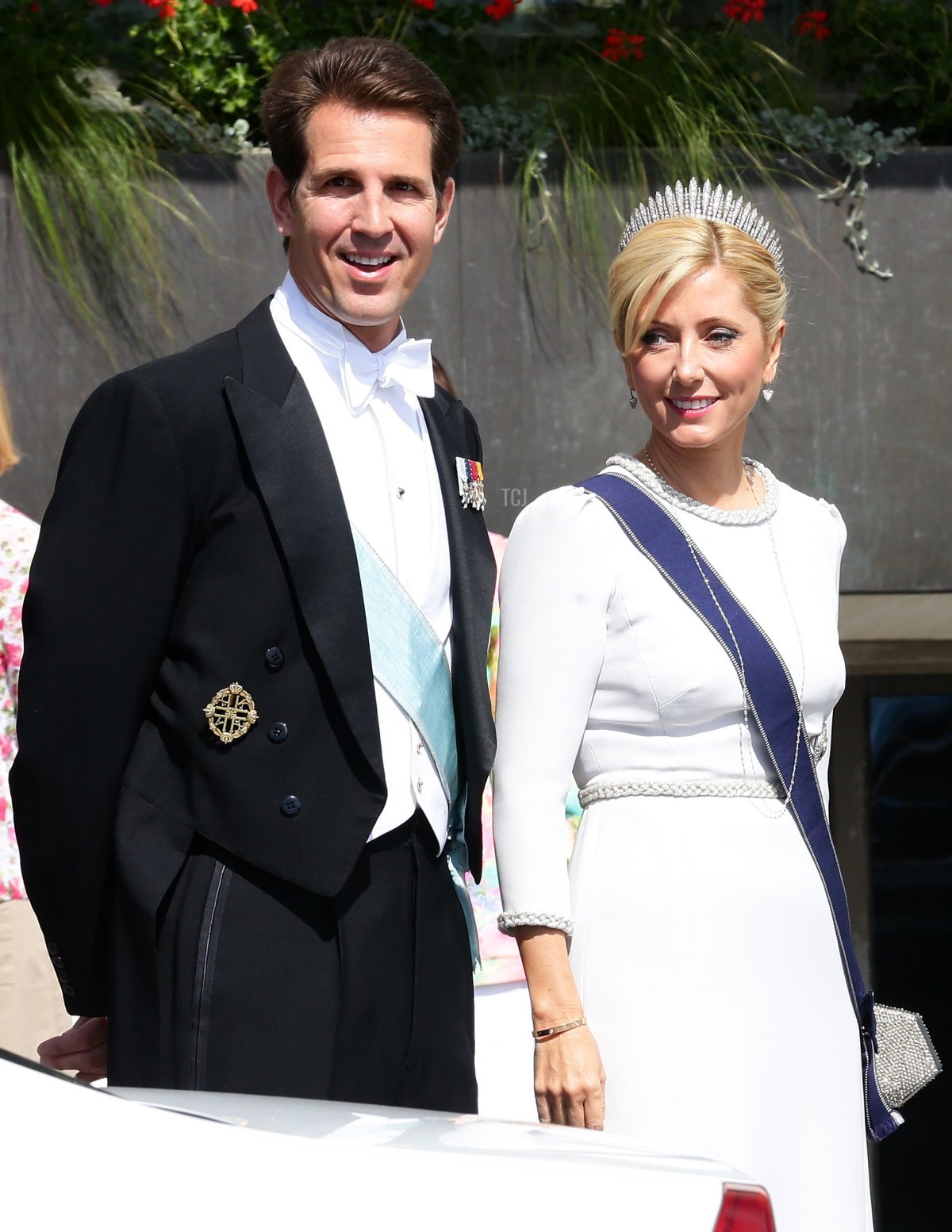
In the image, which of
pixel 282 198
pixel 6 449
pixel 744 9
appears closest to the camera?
pixel 282 198

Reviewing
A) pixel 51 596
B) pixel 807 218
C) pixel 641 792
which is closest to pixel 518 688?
pixel 641 792

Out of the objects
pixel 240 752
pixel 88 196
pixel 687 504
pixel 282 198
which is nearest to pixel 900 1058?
pixel 687 504

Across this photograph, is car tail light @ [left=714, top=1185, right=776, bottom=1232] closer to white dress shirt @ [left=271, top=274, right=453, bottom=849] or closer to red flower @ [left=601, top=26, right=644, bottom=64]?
white dress shirt @ [left=271, top=274, right=453, bottom=849]

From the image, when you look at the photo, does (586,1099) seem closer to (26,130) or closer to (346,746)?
(346,746)

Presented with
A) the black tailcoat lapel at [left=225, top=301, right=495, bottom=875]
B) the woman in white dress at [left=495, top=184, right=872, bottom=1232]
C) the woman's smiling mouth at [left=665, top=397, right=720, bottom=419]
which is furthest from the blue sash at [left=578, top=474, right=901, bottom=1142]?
the black tailcoat lapel at [left=225, top=301, right=495, bottom=875]

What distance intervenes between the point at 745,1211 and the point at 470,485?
128 centimetres

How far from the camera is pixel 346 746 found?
2441 millimetres

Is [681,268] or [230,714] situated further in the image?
[681,268]

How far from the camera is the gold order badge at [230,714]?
2377 mm

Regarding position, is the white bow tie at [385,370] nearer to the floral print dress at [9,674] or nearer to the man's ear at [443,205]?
the man's ear at [443,205]

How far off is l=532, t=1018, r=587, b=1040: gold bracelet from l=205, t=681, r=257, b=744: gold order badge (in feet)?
1.93

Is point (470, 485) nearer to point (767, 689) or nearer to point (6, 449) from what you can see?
point (767, 689)

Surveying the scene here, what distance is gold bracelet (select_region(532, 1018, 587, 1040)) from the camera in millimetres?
2521

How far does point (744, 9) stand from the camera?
5.38 meters
